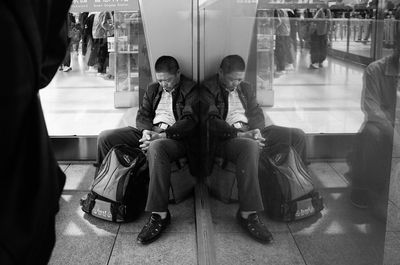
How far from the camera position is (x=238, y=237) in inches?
79.7

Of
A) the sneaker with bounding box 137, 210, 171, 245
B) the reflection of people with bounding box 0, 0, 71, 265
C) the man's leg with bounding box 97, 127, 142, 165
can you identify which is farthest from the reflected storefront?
the man's leg with bounding box 97, 127, 142, 165

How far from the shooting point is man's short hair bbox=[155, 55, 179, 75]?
3.53 metres

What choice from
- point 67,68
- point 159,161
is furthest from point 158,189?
point 67,68

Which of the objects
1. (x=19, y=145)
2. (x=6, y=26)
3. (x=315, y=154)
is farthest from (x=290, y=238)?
(x=6, y=26)

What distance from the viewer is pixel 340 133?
3.38 ft

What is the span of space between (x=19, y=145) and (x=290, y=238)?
0.90 meters

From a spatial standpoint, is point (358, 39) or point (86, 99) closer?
point (358, 39)

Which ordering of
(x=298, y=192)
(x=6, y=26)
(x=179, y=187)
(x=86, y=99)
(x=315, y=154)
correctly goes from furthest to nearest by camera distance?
(x=86, y=99), (x=179, y=187), (x=298, y=192), (x=315, y=154), (x=6, y=26)

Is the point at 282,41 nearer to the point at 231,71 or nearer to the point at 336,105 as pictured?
the point at 336,105

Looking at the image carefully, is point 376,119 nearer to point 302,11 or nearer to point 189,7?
point 302,11

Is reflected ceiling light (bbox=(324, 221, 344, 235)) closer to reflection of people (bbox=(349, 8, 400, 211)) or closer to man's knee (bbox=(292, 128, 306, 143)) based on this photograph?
reflection of people (bbox=(349, 8, 400, 211))

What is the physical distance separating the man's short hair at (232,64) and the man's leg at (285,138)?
0.42 meters

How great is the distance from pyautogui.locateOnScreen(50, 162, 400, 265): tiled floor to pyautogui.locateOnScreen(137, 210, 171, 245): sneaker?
4cm

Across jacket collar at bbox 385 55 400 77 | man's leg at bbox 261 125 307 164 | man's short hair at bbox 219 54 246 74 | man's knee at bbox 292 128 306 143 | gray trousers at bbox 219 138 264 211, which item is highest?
jacket collar at bbox 385 55 400 77
